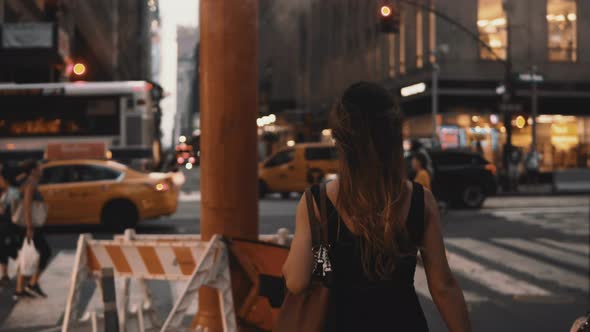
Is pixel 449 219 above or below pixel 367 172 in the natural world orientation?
below

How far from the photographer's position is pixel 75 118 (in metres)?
24.1

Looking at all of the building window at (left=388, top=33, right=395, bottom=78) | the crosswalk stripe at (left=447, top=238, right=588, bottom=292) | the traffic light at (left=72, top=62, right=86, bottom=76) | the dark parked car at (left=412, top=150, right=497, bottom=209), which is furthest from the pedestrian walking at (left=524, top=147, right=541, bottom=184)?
the building window at (left=388, top=33, right=395, bottom=78)

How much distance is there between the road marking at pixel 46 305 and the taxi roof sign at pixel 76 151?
41.0 feet

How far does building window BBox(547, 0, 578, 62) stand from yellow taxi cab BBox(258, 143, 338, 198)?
63.8ft

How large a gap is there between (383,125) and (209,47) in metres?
2.79

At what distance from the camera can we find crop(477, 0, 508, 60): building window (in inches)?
1597

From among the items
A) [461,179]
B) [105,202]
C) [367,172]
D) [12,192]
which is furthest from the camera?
[461,179]

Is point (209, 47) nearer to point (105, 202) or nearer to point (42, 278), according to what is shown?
point (42, 278)

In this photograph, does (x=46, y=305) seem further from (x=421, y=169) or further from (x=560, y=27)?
(x=560, y=27)

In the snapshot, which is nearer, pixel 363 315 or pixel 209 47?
pixel 363 315

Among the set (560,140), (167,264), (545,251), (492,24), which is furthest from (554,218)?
(560,140)

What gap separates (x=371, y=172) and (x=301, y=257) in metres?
0.36

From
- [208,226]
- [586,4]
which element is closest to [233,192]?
[208,226]

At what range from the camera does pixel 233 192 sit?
16.9ft
